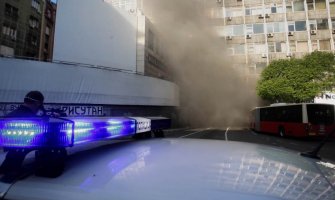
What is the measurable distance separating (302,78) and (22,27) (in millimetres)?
23180

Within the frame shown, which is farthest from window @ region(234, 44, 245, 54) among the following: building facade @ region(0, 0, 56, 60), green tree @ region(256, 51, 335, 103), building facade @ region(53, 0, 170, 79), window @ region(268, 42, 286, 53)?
building facade @ region(0, 0, 56, 60)

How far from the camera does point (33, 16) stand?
2734 centimetres

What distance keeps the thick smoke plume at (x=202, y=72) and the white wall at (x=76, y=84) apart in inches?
166

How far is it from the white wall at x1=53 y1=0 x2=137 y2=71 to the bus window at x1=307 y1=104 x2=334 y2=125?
17.6 metres

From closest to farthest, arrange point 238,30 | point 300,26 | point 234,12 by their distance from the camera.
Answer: point 300,26, point 238,30, point 234,12

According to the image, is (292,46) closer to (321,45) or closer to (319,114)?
(321,45)

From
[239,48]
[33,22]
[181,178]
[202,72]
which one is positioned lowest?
[181,178]

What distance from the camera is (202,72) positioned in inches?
1273

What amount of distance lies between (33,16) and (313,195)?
30352 mm

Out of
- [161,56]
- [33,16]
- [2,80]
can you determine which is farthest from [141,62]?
[2,80]

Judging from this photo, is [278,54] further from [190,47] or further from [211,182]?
[211,182]

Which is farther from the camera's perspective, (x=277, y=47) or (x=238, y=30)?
(x=238, y=30)

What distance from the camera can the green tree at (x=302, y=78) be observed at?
22312 millimetres

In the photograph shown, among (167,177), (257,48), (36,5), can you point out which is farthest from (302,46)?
(167,177)
